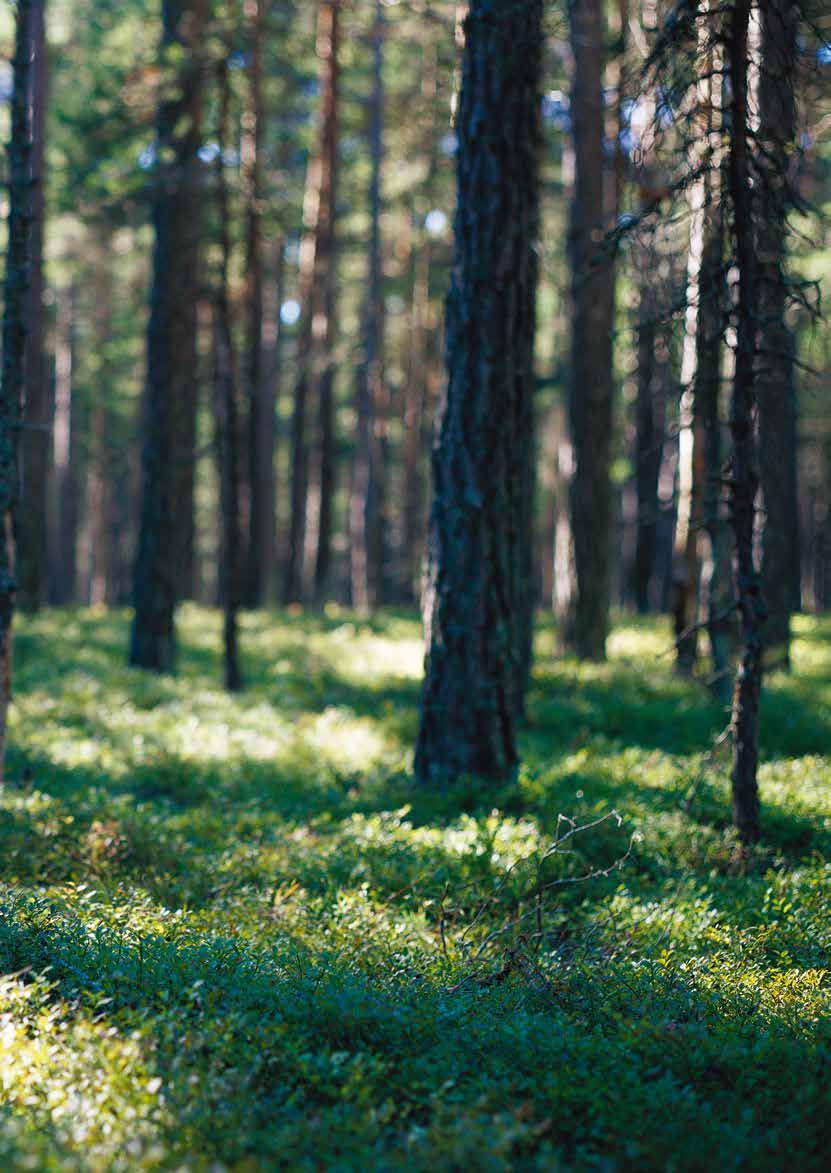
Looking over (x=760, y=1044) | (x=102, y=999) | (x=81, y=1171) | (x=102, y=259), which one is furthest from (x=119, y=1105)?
(x=102, y=259)

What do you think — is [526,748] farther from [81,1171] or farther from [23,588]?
[23,588]

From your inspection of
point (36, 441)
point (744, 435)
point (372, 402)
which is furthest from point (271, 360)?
point (744, 435)

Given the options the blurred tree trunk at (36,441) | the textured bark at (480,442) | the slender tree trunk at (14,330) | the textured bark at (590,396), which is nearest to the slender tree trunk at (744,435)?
the textured bark at (480,442)

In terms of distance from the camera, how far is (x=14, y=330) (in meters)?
6.81

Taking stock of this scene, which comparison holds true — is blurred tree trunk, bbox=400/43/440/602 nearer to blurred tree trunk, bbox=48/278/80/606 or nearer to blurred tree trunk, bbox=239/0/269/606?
blurred tree trunk, bbox=239/0/269/606

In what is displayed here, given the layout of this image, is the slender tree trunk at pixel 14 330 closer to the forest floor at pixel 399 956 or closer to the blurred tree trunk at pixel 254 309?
the forest floor at pixel 399 956

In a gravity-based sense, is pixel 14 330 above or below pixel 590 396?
below

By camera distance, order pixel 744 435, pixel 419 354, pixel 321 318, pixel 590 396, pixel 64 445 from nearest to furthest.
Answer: pixel 744 435, pixel 590 396, pixel 321 318, pixel 419 354, pixel 64 445

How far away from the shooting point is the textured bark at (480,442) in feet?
26.0

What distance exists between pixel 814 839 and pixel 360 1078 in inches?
163

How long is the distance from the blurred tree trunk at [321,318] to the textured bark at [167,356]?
6.26m

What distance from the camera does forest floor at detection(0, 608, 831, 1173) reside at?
357 cm

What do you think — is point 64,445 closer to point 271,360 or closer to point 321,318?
point 271,360

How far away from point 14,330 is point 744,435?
494 centimetres
